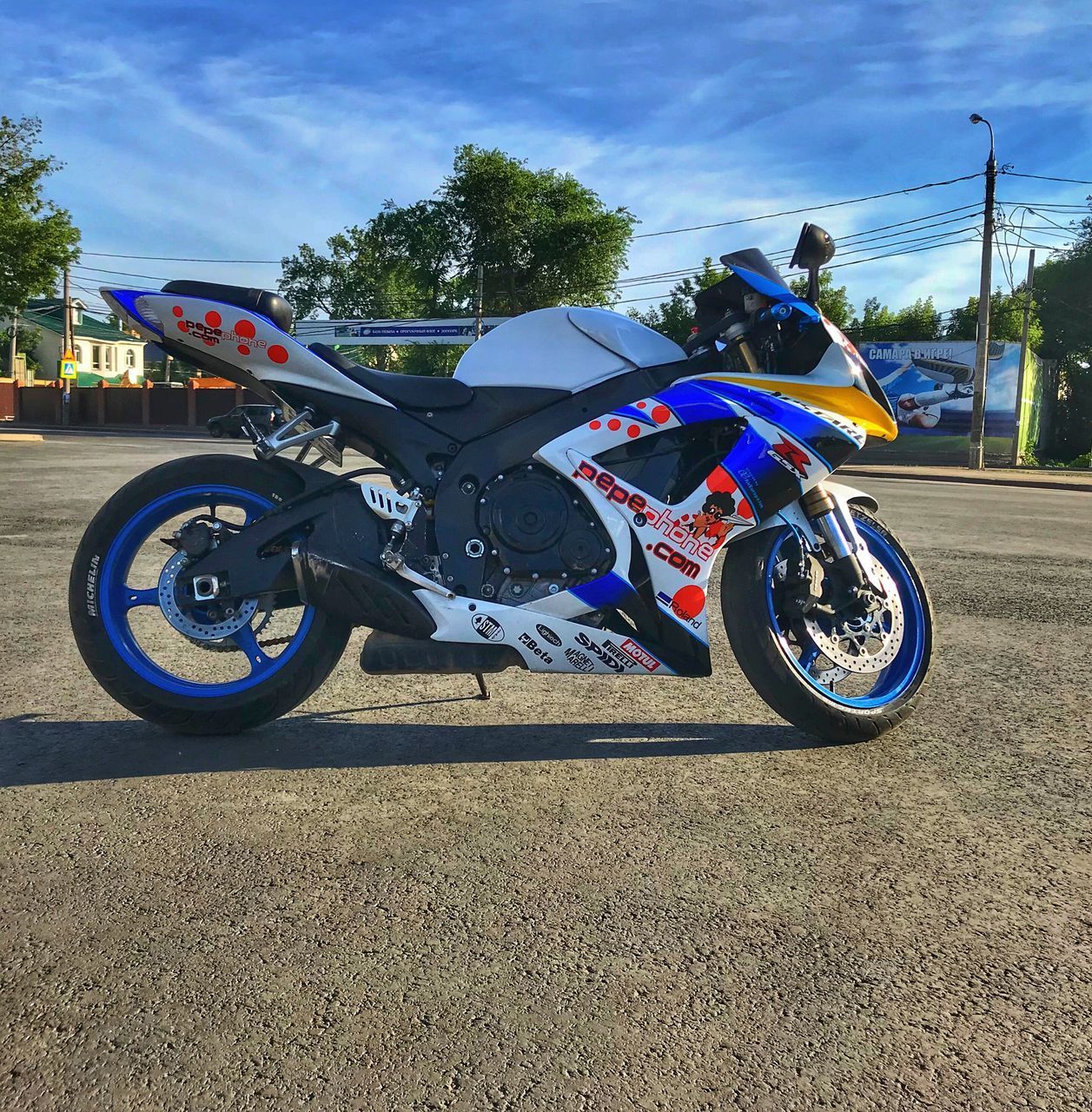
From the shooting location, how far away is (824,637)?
11.1 ft

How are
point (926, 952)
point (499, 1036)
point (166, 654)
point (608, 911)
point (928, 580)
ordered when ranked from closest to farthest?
point (499, 1036) → point (926, 952) → point (608, 911) → point (166, 654) → point (928, 580)

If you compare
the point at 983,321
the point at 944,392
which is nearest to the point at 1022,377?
the point at 944,392

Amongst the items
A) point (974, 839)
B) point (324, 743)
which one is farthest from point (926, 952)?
point (324, 743)

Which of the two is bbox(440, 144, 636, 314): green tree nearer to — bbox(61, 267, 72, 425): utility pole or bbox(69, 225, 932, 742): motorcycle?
bbox(61, 267, 72, 425): utility pole

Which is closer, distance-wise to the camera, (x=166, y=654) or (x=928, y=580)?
(x=166, y=654)

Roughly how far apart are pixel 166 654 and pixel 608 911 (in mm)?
2691

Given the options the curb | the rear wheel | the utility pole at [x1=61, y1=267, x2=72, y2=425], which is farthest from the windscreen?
the utility pole at [x1=61, y1=267, x2=72, y2=425]

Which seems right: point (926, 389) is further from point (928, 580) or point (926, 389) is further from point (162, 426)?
point (162, 426)

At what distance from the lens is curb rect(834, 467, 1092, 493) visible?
75.8ft

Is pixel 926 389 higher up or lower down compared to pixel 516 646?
higher up

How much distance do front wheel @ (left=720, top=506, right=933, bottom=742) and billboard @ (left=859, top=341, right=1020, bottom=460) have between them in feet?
108

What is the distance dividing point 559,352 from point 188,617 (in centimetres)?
147

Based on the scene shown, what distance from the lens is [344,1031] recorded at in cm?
173

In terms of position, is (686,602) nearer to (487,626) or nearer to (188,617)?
(487,626)
